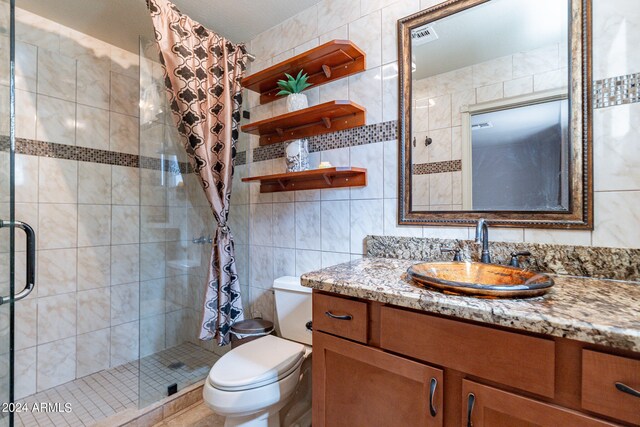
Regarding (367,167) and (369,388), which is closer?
(369,388)

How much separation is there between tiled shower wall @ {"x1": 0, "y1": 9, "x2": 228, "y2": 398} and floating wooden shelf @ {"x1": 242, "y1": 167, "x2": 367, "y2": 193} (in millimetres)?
548

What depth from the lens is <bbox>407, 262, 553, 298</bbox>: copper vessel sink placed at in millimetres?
784

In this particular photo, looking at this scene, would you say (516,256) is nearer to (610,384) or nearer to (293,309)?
(610,384)

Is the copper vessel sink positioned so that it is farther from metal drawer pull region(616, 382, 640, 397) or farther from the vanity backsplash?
metal drawer pull region(616, 382, 640, 397)

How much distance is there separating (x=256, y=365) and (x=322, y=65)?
1.62m

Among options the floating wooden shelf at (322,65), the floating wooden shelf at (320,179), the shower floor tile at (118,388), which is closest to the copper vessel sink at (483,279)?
the floating wooden shelf at (320,179)

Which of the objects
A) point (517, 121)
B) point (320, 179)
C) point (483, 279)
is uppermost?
point (517, 121)

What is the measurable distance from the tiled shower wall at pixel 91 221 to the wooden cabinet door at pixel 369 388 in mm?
1233

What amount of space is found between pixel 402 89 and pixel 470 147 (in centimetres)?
44

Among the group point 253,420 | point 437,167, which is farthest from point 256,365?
point 437,167

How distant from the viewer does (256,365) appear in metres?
1.29

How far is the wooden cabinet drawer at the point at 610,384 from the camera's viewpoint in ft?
1.89

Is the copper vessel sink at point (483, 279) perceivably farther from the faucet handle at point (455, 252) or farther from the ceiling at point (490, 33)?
the ceiling at point (490, 33)

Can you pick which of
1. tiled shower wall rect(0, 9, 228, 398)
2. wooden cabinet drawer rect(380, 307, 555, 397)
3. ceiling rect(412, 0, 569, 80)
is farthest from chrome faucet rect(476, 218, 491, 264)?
tiled shower wall rect(0, 9, 228, 398)
